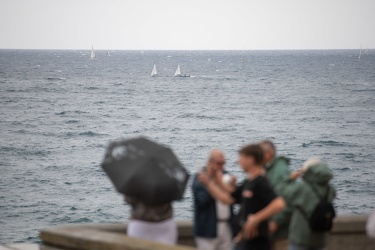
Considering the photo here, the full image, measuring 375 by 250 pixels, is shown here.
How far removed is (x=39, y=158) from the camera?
59281 millimetres

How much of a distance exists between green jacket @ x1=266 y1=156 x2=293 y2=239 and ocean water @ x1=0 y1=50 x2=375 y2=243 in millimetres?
29506

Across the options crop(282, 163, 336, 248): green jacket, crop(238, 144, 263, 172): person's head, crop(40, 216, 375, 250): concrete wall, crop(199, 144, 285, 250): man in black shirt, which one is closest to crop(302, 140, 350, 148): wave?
crop(40, 216, 375, 250): concrete wall

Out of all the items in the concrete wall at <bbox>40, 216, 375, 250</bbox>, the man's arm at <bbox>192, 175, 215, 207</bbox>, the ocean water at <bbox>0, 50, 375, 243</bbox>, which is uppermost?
the man's arm at <bbox>192, 175, 215, 207</bbox>

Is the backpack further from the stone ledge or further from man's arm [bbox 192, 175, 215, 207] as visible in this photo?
the stone ledge

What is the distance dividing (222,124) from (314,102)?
2747 centimetres

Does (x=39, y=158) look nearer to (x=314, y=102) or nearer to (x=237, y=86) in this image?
(x=314, y=102)

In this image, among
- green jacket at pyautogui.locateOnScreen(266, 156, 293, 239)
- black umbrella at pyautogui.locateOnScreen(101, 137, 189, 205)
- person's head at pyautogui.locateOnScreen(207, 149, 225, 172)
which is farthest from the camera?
green jacket at pyautogui.locateOnScreen(266, 156, 293, 239)

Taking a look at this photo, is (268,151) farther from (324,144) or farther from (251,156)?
(324,144)

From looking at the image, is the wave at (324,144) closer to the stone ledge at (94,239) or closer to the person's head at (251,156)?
the stone ledge at (94,239)

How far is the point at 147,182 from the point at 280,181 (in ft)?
3.94

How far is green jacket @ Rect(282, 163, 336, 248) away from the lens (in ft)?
20.0

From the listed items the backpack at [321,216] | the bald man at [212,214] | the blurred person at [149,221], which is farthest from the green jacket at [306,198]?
the blurred person at [149,221]

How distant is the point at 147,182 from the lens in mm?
5801

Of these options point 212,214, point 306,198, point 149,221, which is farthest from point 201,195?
point 306,198
